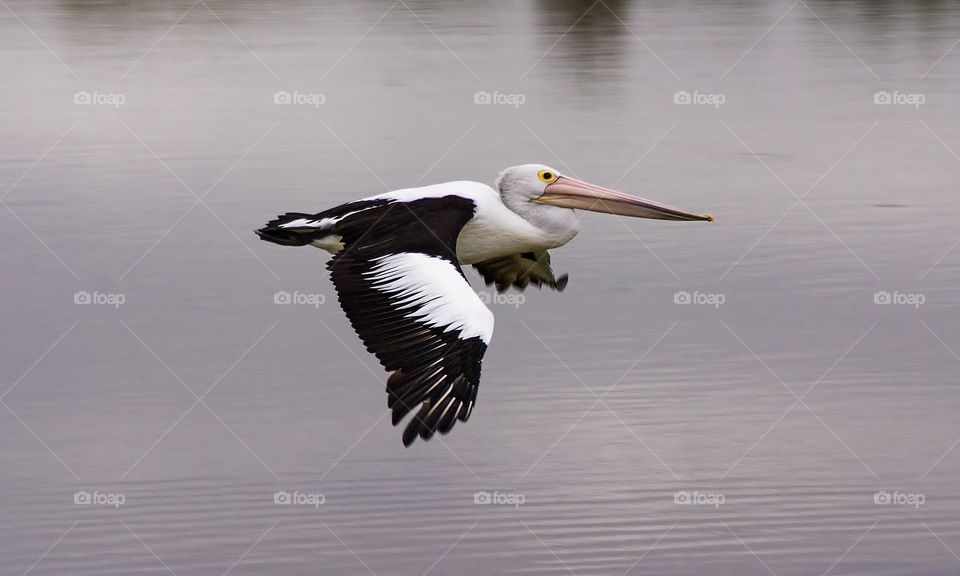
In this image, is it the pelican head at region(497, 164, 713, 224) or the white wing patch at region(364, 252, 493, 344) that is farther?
the pelican head at region(497, 164, 713, 224)

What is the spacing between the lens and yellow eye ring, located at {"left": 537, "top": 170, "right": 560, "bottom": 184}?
9618mm

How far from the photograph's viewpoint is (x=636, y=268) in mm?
12406

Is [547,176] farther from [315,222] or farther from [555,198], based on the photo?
[315,222]

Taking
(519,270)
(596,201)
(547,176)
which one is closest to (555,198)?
(547,176)

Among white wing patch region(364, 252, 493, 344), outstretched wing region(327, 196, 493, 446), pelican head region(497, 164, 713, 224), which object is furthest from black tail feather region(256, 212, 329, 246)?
pelican head region(497, 164, 713, 224)

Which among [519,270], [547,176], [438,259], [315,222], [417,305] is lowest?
[417,305]

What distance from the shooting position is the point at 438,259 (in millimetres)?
8383

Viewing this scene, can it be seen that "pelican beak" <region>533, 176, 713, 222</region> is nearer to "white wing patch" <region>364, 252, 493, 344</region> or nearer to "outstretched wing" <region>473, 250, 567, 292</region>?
"outstretched wing" <region>473, 250, 567, 292</region>

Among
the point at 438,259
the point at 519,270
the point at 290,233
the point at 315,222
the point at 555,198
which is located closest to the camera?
the point at 438,259

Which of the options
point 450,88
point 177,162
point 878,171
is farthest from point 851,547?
point 450,88

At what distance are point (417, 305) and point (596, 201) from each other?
206 cm

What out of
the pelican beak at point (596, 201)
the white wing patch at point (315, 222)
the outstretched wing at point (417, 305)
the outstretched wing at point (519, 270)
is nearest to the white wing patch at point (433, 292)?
the outstretched wing at point (417, 305)

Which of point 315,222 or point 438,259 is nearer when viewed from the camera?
point 438,259

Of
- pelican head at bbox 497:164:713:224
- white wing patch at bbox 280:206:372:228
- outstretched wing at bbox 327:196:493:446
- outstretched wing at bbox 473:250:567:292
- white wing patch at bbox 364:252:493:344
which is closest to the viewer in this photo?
outstretched wing at bbox 327:196:493:446
